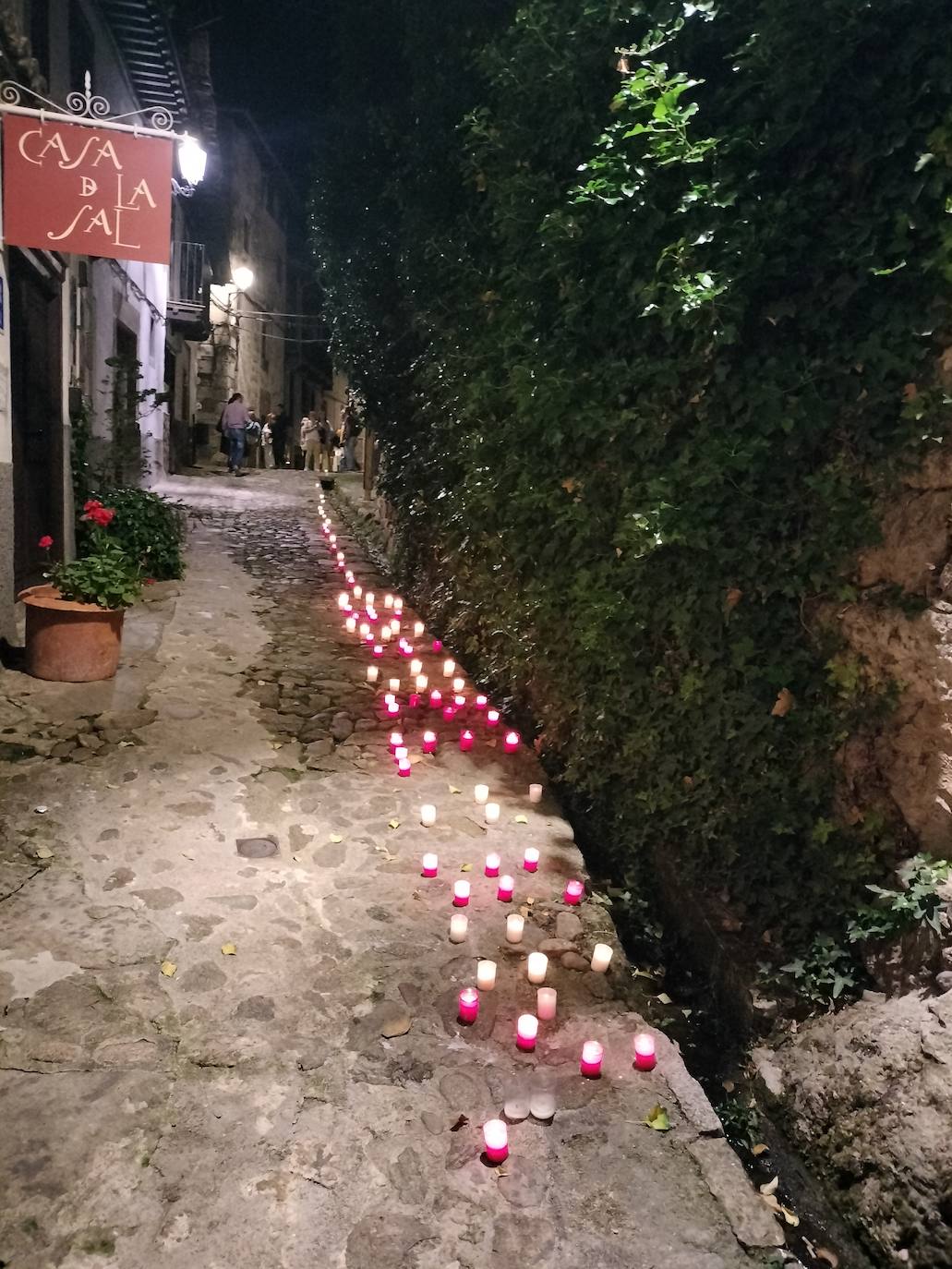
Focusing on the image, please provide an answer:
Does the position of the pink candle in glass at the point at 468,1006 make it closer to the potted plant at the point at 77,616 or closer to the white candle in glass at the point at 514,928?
the white candle in glass at the point at 514,928

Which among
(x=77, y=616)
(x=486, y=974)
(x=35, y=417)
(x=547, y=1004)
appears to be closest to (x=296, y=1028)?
(x=486, y=974)

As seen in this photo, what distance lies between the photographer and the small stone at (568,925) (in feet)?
13.7

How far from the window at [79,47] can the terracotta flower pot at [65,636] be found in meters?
6.12

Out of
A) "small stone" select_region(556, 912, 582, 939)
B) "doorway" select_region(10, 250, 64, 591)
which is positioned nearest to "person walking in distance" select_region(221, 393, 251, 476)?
"doorway" select_region(10, 250, 64, 591)

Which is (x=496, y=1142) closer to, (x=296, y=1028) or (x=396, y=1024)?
(x=396, y=1024)

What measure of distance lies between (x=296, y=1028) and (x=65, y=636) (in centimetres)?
398

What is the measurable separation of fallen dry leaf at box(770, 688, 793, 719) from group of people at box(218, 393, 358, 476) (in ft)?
56.9

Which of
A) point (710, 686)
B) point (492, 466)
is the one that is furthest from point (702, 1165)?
point (492, 466)

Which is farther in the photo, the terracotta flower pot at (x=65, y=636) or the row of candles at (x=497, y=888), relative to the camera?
the terracotta flower pot at (x=65, y=636)

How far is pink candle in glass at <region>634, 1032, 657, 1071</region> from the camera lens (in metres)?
3.27

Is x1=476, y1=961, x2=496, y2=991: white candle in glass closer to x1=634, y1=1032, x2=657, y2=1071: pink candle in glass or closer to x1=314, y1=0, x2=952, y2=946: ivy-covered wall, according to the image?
x1=634, y1=1032, x2=657, y2=1071: pink candle in glass

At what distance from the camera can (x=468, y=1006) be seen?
342 centimetres

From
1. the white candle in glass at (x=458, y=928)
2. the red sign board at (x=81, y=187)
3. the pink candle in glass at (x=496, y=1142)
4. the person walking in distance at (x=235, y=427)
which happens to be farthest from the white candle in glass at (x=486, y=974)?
the person walking in distance at (x=235, y=427)

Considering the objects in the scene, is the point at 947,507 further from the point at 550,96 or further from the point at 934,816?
the point at 550,96
